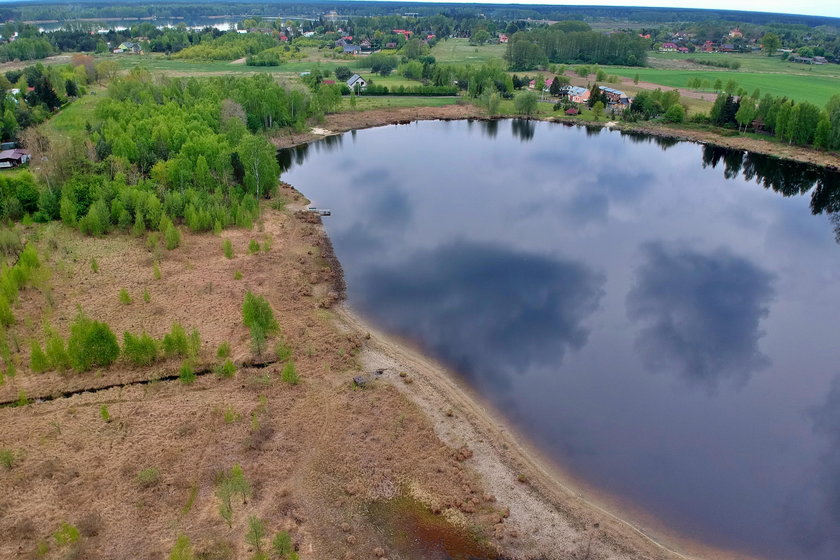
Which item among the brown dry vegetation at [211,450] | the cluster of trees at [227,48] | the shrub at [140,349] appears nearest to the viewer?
the brown dry vegetation at [211,450]

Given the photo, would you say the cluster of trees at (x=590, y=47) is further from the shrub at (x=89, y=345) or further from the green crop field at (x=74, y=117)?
the shrub at (x=89, y=345)

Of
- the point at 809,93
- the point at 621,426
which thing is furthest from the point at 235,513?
→ the point at 809,93

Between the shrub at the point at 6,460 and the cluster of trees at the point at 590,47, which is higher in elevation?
the cluster of trees at the point at 590,47

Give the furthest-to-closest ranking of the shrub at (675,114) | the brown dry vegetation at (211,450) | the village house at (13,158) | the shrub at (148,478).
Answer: the shrub at (675,114) → the village house at (13,158) → the shrub at (148,478) → the brown dry vegetation at (211,450)

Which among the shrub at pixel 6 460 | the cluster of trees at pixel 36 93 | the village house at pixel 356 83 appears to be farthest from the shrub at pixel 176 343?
the village house at pixel 356 83

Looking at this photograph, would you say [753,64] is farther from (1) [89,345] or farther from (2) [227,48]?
(1) [89,345]

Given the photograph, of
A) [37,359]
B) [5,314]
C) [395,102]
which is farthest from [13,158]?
[395,102]
